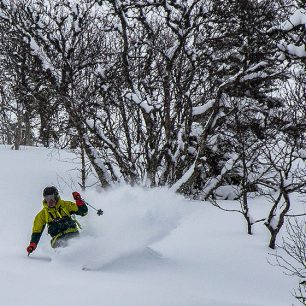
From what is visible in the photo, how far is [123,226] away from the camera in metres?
8.02

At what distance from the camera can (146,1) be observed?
513 inches

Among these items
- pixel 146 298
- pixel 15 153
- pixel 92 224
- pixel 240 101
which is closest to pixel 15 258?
pixel 92 224

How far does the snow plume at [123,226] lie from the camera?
7.11m

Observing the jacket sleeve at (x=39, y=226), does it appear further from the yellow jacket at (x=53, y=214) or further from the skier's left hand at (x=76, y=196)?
the skier's left hand at (x=76, y=196)

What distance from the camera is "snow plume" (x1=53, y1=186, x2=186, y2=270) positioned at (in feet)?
23.3

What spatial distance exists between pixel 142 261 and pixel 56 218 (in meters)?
1.67

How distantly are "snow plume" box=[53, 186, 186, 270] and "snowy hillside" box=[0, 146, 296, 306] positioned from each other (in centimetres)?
2

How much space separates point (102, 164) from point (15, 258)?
6.21m

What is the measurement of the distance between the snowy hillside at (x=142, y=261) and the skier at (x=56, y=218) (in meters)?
0.28

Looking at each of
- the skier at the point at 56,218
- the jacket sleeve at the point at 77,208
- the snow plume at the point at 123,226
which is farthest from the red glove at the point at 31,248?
the jacket sleeve at the point at 77,208

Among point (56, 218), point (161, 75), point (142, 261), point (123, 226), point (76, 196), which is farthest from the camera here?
point (161, 75)

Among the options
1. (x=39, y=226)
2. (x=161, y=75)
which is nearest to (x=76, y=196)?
(x=39, y=226)

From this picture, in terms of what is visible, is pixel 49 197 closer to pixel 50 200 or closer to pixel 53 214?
pixel 50 200

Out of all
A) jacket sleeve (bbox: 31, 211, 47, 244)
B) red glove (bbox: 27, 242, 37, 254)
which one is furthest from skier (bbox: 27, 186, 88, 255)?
red glove (bbox: 27, 242, 37, 254)
